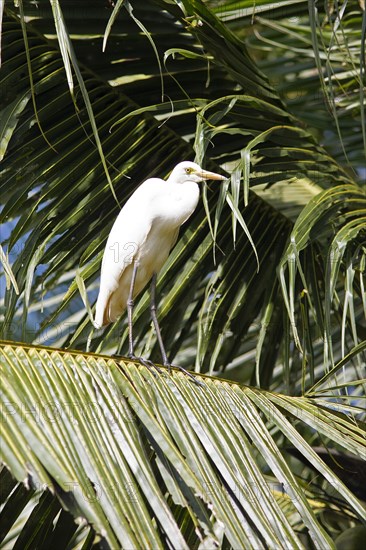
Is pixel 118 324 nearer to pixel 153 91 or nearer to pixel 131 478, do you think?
pixel 153 91

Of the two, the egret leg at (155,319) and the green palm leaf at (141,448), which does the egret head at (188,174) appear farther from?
the green palm leaf at (141,448)

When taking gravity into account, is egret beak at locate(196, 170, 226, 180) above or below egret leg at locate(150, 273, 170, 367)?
above

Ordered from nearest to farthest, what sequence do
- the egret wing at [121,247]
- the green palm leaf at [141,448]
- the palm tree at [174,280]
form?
the green palm leaf at [141,448]
the palm tree at [174,280]
the egret wing at [121,247]

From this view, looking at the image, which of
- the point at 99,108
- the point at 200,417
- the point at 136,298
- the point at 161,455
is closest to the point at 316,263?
the point at 136,298

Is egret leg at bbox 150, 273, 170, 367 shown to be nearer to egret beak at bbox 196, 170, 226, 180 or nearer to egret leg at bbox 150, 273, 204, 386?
egret leg at bbox 150, 273, 204, 386

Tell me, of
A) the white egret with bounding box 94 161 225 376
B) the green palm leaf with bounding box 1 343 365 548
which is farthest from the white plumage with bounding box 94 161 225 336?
the green palm leaf with bounding box 1 343 365 548

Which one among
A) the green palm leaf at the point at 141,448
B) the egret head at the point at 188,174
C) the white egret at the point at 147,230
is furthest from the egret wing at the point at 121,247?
the green palm leaf at the point at 141,448

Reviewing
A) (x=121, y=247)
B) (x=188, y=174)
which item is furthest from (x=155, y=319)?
(x=188, y=174)

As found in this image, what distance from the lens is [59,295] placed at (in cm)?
310

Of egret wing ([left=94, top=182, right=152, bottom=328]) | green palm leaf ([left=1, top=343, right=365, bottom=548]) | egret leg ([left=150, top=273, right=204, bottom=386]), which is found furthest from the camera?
egret wing ([left=94, top=182, right=152, bottom=328])

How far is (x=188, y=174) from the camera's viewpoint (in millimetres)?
2207

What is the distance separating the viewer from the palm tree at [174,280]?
4.10 ft

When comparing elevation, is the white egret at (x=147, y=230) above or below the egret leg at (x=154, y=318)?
above

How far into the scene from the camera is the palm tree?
125cm
